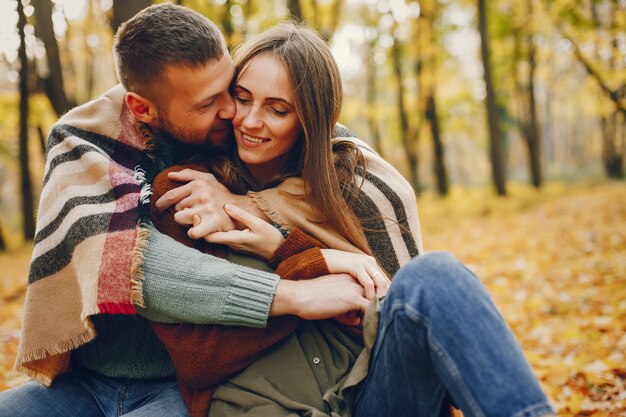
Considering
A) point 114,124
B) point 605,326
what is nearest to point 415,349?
point 114,124

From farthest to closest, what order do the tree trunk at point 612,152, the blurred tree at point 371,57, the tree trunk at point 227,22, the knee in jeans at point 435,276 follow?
the tree trunk at point 612,152, the blurred tree at point 371,57, the tree trunk at point 227,22, the knee in jeans at point 435,276

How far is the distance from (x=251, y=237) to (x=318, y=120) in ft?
2.07

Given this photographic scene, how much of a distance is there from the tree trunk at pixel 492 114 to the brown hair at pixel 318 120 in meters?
11.1

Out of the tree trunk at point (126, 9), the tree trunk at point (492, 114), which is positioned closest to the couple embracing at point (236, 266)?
the tree trunk at point (126, 9)

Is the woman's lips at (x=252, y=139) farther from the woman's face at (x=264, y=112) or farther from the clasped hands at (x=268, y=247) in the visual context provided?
the clasped hands at (x=268, y=247)

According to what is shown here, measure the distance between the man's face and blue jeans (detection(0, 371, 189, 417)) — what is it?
107 centimetres

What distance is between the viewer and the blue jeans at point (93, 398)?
189cm

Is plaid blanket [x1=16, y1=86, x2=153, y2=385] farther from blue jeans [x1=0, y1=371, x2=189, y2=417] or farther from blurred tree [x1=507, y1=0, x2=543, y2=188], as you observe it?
blurred tree [x1=507, y1=0, x2=543, y2=188]

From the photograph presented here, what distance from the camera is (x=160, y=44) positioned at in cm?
218

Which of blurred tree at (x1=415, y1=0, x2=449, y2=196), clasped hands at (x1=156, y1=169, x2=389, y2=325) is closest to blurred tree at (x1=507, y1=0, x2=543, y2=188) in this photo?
blurred tree at (x1=415, y1=0, x2=449, y2=196)

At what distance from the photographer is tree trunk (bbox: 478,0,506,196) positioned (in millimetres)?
12383

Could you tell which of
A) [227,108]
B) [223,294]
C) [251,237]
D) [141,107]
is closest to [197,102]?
[227,108]

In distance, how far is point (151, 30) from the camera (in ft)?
7.16

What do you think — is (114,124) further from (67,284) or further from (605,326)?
(605,326)
